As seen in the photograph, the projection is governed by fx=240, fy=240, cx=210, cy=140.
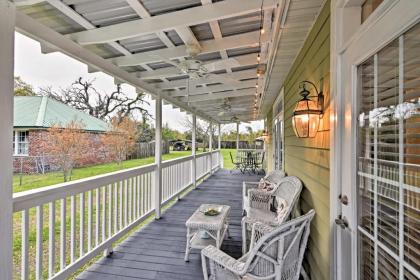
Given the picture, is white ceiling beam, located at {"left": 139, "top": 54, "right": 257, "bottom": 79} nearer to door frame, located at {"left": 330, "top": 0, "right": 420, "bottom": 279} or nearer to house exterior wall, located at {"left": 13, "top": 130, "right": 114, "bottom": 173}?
house exterior wall, located at {"left": 13, "top": 130, "right": 114, "bottom": 173}

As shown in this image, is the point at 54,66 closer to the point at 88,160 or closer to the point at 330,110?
the point at 88,160

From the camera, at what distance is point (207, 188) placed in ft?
24.6

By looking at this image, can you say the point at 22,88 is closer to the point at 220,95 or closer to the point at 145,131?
the point at 145,131

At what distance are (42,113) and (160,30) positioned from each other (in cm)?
134

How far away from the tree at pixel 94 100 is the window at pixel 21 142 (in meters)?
0.54

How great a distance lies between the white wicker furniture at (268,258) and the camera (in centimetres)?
173

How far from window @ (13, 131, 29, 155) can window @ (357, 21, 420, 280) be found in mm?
2435

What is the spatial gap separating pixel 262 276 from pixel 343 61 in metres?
1.64

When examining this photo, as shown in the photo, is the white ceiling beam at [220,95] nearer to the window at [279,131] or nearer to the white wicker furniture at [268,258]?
the window at [279,131]

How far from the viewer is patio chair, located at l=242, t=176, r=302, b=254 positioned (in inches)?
106

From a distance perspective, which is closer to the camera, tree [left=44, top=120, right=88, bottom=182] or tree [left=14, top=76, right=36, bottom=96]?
tree [left=14, top=76, right=36, bottom=96]

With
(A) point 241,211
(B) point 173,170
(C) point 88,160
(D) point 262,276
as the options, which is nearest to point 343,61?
(D) point 262,276

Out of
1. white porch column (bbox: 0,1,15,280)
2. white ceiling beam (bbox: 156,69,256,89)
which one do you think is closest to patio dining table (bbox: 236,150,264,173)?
white ceiling beam (bbox: 156,69,256,89)

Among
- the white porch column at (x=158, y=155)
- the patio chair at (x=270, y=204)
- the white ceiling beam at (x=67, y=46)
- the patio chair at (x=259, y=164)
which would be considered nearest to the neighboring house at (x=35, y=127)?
the white ceiling beam at (x=67, y=46)
